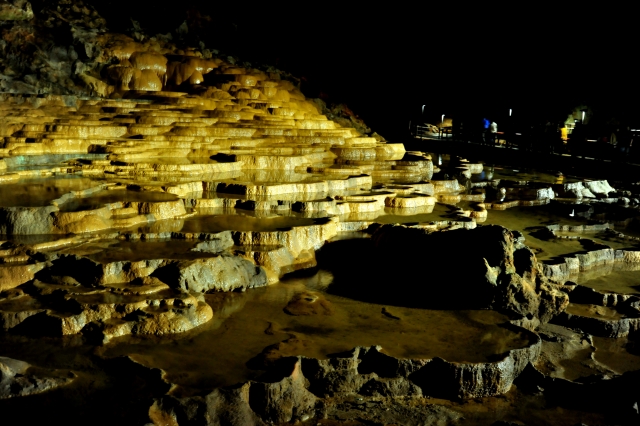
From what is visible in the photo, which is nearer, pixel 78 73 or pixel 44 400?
pixel 44 400

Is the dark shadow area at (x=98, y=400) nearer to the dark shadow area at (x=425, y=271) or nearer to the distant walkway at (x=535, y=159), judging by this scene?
the dark shadow area at (x=425, y=271)

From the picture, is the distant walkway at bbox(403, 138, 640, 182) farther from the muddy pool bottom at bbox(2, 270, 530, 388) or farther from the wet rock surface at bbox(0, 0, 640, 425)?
the muddy pool bottom at bbox(2, 270, 530, 388)

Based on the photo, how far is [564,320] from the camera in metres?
6.24

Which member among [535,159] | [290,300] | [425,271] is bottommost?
[290,300]

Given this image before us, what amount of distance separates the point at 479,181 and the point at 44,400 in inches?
484

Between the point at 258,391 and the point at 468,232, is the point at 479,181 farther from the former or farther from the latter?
the point at 258,391

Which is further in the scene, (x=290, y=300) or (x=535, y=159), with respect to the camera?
(x=535, y=159)

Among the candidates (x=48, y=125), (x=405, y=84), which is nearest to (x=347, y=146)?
(x=48, y=125)

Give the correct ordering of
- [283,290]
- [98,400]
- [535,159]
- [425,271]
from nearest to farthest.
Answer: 1. [98,400]
2. [283,290]
3. [425,271]
4. [535,159]

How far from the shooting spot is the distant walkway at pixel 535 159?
15.0 meters

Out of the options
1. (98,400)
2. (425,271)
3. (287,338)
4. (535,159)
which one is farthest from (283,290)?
(535,159)

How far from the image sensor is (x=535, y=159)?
18000mm

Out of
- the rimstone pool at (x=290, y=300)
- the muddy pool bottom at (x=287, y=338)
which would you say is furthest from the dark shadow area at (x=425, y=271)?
the muddy pool bottom at (x=287, y=338)

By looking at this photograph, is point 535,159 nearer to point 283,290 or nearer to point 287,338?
point 283,290
